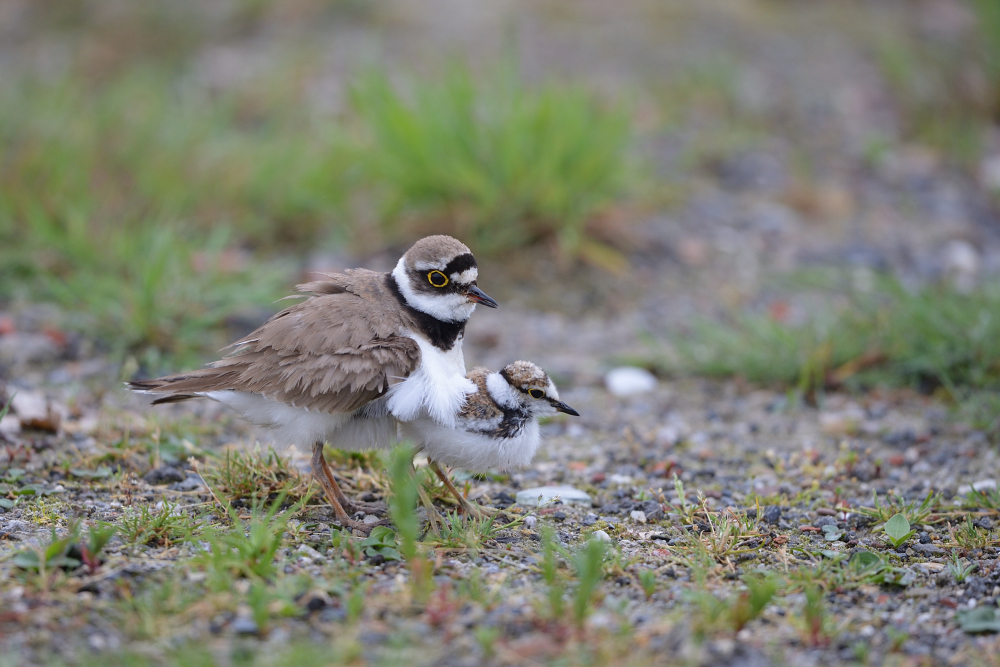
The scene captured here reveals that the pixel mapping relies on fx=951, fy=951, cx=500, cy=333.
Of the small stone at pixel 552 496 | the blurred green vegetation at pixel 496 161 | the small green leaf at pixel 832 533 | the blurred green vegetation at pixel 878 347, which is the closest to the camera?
the small green leaf at pixel 832 533

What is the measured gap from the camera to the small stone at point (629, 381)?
5379mm

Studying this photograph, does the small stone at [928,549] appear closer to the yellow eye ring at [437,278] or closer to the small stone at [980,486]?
the small stone at [980,486]

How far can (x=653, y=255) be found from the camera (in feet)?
23.0

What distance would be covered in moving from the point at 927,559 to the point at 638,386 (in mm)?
2198

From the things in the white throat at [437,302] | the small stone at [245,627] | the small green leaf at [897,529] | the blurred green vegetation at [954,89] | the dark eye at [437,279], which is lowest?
the small stone at [245,627]

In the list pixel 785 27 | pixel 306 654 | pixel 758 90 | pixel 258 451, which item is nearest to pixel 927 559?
pixel 306 654

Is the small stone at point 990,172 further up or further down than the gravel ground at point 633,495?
further up

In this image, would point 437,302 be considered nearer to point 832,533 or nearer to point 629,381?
point 832,533

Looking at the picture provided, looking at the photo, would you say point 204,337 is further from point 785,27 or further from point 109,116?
point 785,27

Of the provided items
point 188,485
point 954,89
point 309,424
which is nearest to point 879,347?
point 309,424

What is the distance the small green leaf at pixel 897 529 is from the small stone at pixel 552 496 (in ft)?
3.75

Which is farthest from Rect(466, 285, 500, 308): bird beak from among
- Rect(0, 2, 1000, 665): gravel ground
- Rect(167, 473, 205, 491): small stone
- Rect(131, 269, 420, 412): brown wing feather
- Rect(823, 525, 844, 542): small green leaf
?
Rect(823, 525, 844, 542): small green leaf

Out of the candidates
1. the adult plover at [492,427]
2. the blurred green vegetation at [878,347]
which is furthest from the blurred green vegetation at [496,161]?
the adult plover at [492,427]

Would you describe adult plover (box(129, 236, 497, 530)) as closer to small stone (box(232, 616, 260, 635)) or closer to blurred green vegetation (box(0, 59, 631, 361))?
small stone (box(232, 616, 260, 635))
